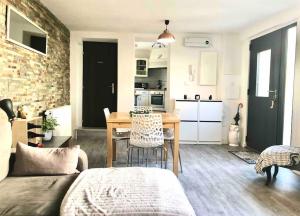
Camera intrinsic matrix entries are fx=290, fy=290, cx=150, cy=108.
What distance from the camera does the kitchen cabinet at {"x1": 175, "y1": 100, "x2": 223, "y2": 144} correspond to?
6.21 m

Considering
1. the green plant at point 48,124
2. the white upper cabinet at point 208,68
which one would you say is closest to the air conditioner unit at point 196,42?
the white upper cabinet at point 208,68

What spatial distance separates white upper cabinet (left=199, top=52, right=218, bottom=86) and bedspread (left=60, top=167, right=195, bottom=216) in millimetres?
4562

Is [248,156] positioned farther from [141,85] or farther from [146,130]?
[141,85]

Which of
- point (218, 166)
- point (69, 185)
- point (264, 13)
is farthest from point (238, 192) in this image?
point (264, 13)

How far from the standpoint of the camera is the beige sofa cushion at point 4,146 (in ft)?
7.14

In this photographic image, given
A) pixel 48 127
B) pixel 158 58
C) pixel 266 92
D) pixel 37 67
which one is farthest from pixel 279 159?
pixel 158 58

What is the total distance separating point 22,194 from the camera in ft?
6.23

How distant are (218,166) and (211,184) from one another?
91 centimetres

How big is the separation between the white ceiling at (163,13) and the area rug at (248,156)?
238 cm

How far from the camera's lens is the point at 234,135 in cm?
613

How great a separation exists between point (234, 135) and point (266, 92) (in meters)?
1.31

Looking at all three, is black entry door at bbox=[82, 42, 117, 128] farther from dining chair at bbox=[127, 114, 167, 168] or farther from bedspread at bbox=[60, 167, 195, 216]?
bedspread at bbox=[60, 167, 195, 216]

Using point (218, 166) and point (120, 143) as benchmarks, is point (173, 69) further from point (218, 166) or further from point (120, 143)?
point (218, 166)

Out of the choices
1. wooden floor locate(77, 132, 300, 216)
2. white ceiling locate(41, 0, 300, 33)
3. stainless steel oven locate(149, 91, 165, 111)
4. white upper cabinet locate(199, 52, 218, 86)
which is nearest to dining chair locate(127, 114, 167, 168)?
wooden floor locate(77, 132, 300, 216)
